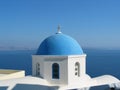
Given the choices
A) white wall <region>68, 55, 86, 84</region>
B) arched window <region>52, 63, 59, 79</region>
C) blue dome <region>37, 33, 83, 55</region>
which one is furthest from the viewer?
blue dome <region>37, 33, 83, 55</region>

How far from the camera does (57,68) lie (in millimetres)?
15188

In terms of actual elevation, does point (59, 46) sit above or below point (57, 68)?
above

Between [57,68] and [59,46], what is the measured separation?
135cm

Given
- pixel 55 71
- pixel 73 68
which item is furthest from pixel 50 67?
pixel 73 68

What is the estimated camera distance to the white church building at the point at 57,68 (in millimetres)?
14914

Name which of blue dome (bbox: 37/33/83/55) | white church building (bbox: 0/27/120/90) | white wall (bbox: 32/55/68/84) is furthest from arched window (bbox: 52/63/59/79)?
blue dome (bbox: 37/33/83/55)

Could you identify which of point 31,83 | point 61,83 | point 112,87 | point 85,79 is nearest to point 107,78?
point 112,87

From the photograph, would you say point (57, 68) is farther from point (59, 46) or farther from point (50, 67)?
point (59, 46)

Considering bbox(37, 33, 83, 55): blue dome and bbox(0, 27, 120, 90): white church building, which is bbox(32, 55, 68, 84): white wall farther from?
bbox(37, 33, 83, 55): blue dome

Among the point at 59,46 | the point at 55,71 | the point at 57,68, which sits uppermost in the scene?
the point at 59,46

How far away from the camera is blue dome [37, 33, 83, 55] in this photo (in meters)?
15.4

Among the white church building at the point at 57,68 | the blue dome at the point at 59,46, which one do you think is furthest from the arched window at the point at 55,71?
the blue dome at the point at 59,46

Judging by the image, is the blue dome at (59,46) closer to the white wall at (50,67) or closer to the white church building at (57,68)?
the white church building at (57,68)

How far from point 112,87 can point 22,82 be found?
7298mm
